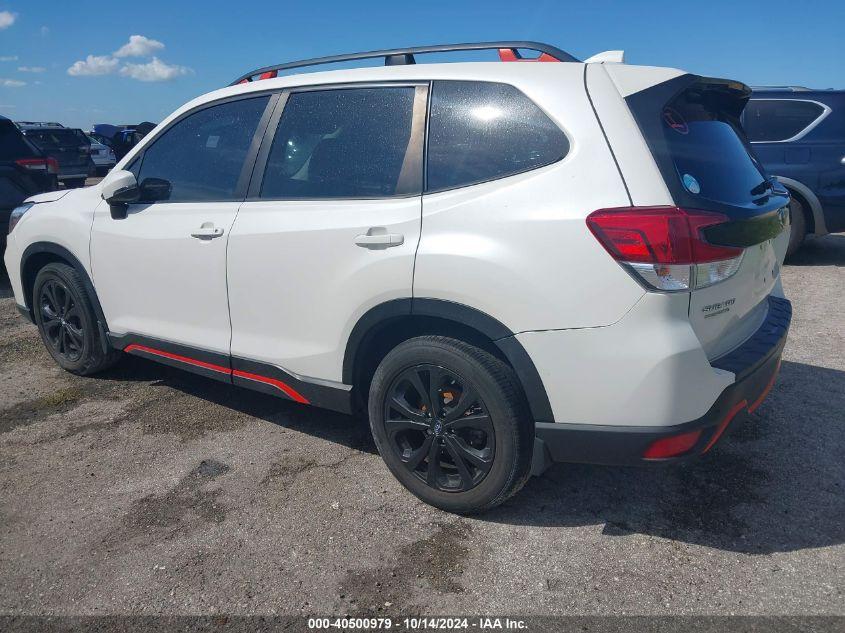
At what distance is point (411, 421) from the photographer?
296 cm

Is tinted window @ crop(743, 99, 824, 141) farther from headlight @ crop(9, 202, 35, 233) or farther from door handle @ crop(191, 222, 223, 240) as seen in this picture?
headlight @ crop(9, 202, 35, 233)

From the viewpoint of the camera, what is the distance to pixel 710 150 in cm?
278

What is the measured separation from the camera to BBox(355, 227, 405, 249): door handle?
9.24 feet

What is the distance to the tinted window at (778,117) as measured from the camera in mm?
7633

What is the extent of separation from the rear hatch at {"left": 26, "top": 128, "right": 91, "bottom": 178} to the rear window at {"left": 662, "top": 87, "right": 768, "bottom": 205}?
59.8 ft

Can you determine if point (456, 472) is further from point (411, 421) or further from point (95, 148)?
point (95, 148)

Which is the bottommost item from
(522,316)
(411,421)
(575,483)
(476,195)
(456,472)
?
(575,483)

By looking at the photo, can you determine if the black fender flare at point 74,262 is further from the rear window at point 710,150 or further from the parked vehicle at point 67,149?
the parked vehicle at point 67,149

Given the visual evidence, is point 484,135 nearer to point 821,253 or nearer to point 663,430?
point 663,430

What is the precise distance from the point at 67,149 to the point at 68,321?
1589 cm

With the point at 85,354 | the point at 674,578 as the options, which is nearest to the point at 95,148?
the point at 85,354

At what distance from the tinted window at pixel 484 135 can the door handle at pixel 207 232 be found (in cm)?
122

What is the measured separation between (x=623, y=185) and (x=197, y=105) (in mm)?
2505

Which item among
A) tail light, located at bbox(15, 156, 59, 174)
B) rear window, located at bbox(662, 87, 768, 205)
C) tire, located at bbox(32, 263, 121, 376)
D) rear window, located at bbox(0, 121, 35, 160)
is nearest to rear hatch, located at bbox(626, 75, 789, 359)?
rear window, located at bbox(662, 87, 768, 205)
